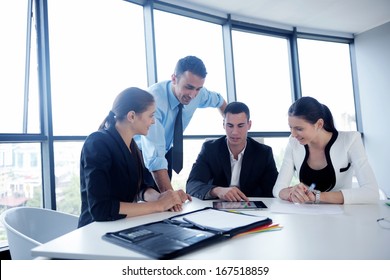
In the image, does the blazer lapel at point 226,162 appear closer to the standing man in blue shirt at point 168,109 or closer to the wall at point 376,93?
the standing man in blue shirt at point 168,109

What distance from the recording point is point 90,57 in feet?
9.49

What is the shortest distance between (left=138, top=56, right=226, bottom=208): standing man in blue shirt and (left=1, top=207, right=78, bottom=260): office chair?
0.57 metres

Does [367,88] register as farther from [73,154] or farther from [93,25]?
[73,154]

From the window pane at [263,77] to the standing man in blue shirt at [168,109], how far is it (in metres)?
1.75

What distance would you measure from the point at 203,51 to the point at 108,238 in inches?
128

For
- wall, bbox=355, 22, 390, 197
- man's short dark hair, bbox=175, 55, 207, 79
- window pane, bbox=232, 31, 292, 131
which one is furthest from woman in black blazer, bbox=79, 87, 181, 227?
wall, bbox=355, 22, 390, 197

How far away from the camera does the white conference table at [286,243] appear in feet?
2.61

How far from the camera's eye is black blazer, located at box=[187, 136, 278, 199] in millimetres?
1999

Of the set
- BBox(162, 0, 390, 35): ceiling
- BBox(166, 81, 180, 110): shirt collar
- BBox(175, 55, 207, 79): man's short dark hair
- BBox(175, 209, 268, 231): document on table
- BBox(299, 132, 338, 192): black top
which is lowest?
BBox(175, 209, 268, 231): document on table

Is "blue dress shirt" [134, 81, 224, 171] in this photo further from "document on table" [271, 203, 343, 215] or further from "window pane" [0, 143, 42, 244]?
"window pane" [0, 143, 42, 244]

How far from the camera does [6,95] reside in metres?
2.41

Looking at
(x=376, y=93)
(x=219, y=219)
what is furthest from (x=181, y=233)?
(x=376, y=93)

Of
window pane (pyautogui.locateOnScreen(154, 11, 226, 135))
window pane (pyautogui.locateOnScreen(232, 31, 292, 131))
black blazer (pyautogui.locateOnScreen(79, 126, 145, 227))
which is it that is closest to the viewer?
black blazer (pyautogui.locateOnScreen(79, 126, 145, 227))

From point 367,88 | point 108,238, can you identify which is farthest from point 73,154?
point 367,88
